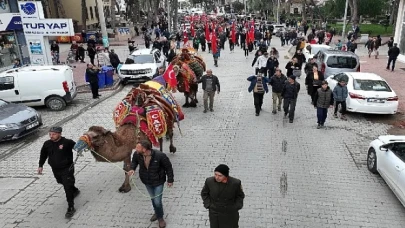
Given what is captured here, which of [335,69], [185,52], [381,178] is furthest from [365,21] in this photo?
[381,178]

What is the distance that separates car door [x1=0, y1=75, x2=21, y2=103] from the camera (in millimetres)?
13766

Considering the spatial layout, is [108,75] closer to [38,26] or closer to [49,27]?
[49,27]

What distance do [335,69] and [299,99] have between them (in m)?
2.28

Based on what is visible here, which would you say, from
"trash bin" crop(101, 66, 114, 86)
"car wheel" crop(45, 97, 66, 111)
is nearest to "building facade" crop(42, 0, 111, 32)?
"trash bin" crop(101, 66, 114, 86)

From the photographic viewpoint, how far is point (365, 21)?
56.0 metres

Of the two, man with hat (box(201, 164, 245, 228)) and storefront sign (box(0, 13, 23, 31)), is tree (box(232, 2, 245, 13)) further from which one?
man with hat (box(201, 164, 245, 228))

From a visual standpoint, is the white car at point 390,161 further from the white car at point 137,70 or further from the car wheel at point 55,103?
the white car at point 137,70

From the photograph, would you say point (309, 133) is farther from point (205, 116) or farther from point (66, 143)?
point (66, 143)

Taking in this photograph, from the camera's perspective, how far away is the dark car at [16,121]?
35.9ft

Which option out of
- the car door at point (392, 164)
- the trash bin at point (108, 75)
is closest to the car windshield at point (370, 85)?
the car door at point (392, 164)

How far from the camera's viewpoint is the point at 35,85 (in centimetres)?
1388

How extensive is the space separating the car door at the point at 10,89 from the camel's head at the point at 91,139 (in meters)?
8.74

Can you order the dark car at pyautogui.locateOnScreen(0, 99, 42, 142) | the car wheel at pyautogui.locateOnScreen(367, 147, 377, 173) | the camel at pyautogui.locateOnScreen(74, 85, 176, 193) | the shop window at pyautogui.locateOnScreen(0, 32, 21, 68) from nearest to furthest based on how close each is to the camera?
the camel at pyautogui.locateOnScreen(74, 85, 176, 193) → the car wheel at pyautogui.locateOnScreen(367, 147, 377, 173) → the dark car at pyautogui.locateOnScreen(0, 99, 42, 142) → the shop window at pyautogui.locateOnScreen(0, 32, 21, 68)

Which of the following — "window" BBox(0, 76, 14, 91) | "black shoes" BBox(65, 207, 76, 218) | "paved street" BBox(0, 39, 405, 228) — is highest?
"window" BBox(0, 76, 14, 91)
